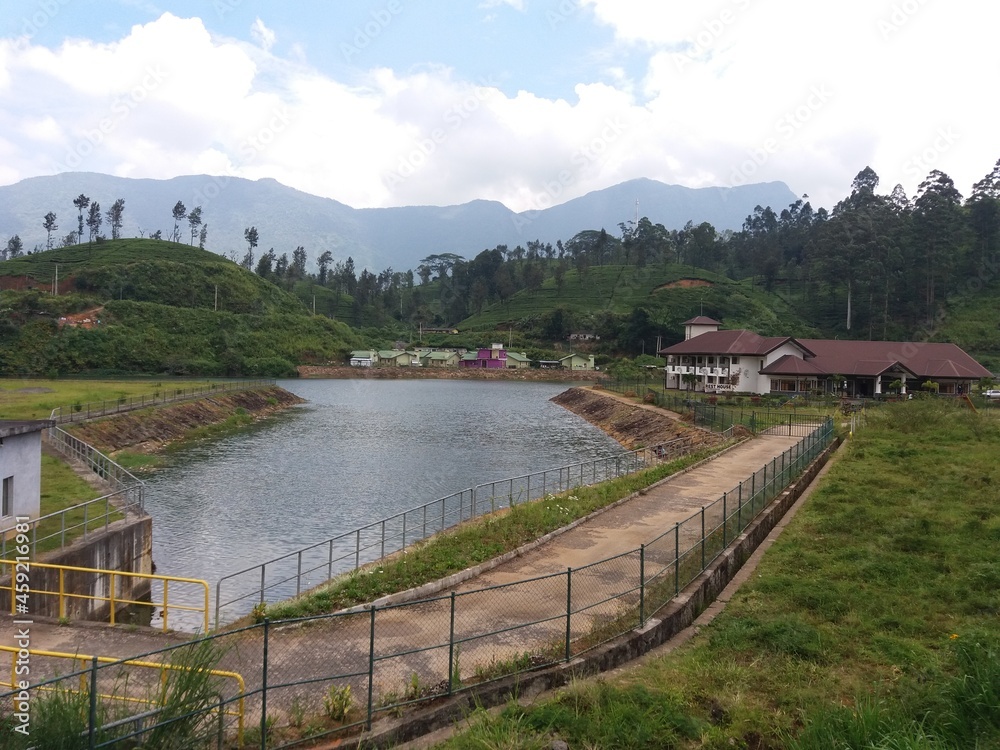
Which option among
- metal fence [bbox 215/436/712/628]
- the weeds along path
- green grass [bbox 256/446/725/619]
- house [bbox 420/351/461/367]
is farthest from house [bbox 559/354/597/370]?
Answer: the weeds along path

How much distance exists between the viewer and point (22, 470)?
18.8 meters

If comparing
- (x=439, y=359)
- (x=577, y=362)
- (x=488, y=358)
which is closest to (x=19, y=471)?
(x=577, y=362)

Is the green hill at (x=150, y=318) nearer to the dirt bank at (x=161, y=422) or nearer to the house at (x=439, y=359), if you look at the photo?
the house at (x=439, y=359)

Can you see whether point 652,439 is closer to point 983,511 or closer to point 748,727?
point 983,511

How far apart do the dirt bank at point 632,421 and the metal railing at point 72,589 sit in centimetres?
3162

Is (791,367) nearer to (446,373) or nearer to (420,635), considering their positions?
(420,635)

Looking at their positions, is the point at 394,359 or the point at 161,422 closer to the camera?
the point at 161,422

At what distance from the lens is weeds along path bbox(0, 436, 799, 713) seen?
10.7 m

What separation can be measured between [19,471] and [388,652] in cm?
1314

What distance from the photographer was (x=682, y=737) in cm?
907

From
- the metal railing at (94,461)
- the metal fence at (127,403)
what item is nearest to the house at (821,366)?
the metal fence at (127,403)

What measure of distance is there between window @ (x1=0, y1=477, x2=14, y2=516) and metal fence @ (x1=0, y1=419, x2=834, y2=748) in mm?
9240

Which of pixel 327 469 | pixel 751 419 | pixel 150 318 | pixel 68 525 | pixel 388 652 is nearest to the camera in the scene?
pixel 388 652

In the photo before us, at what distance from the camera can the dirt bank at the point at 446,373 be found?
124250 mm
